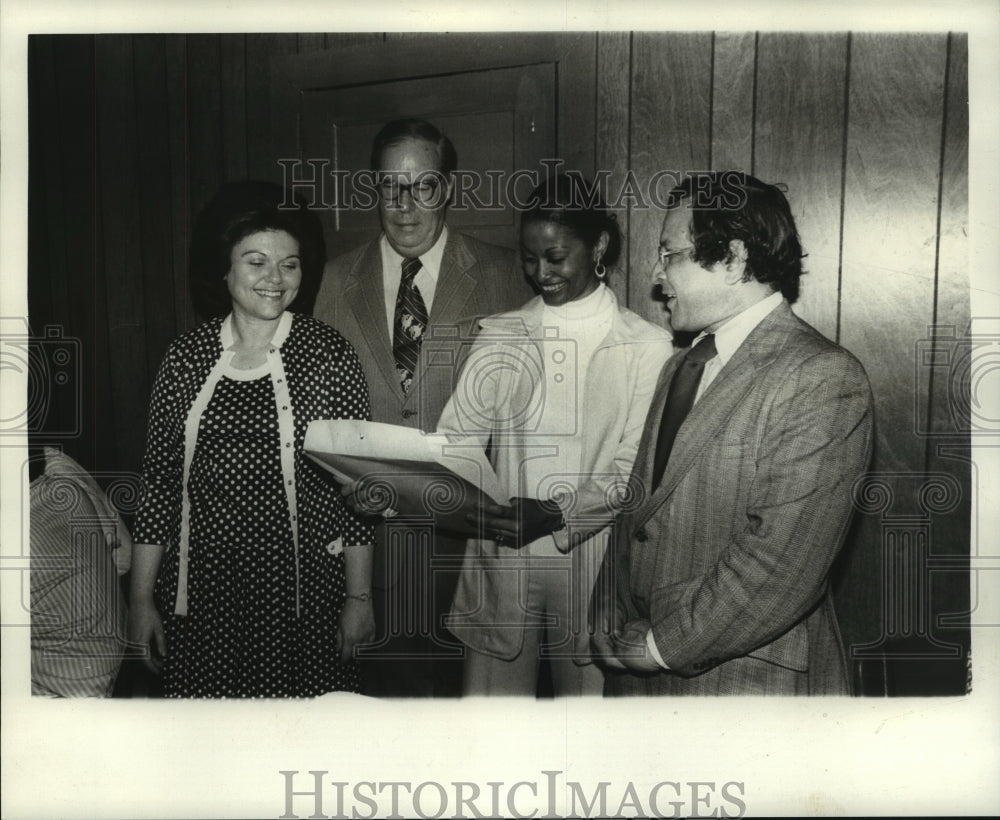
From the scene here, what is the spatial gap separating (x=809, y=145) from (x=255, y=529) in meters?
1.63

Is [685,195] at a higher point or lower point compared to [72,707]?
higher

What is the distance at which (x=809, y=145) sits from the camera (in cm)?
245

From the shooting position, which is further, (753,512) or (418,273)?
(418,273)

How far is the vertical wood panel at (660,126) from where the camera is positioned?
8.04ft

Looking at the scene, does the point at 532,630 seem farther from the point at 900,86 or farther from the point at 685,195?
the point at 900,86

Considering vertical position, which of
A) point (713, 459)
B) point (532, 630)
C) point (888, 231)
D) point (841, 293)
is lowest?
Result: point (532, 630)

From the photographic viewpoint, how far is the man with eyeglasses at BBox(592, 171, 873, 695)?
2.37 meters

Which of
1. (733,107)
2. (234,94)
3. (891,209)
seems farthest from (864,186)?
(234,94)

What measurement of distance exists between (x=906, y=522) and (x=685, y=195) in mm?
961

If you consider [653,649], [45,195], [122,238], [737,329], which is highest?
[45,195]

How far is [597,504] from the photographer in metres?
2.45

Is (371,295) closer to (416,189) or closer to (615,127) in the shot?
(416,189)

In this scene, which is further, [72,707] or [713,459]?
[72,707]

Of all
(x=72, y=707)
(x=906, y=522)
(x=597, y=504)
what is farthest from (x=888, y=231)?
(x=72, y=707)
